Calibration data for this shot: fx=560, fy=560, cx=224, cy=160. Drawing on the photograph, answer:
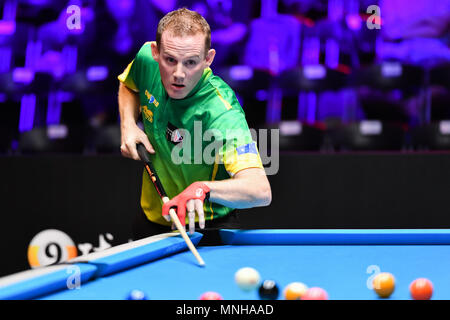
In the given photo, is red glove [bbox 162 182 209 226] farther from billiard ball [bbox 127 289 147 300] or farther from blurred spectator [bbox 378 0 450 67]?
blurred spectator [bbox 378 0 450 67]

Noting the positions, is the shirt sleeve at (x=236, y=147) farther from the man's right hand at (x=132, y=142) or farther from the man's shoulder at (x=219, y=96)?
the man's right hand at (x=132, y=142)

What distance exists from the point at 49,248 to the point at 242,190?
1.84 m

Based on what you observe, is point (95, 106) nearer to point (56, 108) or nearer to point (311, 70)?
point (56, 108)

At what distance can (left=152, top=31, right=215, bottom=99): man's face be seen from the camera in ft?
6.23

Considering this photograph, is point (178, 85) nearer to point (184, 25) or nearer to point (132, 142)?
point (184, 25)

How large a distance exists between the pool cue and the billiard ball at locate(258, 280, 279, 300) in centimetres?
35

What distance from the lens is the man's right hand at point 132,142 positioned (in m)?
2.16

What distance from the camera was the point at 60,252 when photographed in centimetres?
321

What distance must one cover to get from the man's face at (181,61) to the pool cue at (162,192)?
284 mm

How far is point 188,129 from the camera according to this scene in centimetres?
211

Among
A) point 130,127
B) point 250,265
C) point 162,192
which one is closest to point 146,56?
point 130,127

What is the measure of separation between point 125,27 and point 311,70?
1.73 metres

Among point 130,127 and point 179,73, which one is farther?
point 130,127

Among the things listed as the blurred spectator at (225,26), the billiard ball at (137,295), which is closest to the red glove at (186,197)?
the billiard ball at (137,295)
